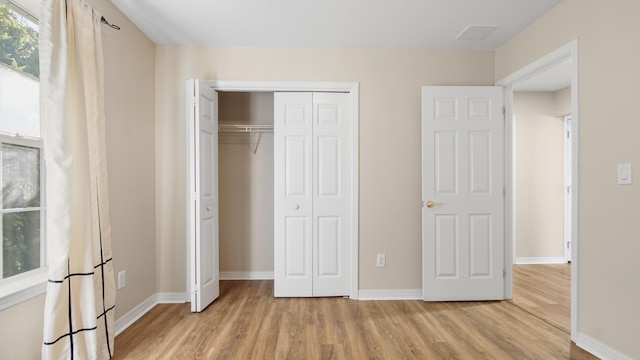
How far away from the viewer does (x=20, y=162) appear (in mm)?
1731

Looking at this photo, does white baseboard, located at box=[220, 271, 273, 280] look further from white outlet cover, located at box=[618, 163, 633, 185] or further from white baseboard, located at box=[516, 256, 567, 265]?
→ white baseboard, located at box=[516, 256, 567, 265]

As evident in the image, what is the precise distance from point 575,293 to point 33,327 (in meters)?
3.45

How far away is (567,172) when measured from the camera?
178 inches

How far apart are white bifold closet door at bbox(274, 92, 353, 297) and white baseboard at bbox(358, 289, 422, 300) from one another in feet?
0.64

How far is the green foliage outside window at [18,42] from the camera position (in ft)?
5.34

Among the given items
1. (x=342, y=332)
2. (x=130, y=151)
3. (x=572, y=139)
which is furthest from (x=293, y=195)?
(x=572, y=139)

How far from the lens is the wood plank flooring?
2.72 meters

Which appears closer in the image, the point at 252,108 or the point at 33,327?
the point at 33,327

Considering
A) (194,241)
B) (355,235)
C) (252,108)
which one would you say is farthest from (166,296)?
(252,108)

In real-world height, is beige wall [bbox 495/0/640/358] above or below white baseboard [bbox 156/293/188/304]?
above

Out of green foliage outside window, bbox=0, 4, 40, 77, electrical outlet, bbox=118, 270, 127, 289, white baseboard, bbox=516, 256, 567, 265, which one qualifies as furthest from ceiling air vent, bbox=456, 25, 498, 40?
electrical outlet, bbox=118, 270, 127, 289

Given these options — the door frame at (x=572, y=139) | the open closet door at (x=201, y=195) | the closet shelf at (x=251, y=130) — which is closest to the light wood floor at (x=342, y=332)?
the open closet door at (x=201, y=195)

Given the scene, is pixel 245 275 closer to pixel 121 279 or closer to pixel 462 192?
pixel 121 279

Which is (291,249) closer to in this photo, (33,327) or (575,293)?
(33,327)
